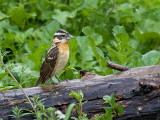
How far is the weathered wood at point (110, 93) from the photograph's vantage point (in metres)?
4.79

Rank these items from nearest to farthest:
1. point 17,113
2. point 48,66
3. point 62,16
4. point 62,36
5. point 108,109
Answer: point 17,113 < point 108,109 < point 48,66 < point 62,36 < point 62,16

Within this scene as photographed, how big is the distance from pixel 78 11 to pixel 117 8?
0.98 metres

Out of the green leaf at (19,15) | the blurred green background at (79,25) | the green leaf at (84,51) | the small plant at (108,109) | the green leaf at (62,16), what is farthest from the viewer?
the green leaf at (19,15)

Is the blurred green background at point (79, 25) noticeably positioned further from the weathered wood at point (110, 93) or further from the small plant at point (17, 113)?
the small plant at point (17, 113)

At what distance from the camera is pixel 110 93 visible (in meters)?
5.01

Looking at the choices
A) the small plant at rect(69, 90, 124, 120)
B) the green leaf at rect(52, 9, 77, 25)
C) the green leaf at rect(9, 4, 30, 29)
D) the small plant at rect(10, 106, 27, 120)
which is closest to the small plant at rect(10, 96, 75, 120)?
the small plant at rect(10, 106, 27, 120)

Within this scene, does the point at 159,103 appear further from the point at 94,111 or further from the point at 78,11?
the point at 78,11

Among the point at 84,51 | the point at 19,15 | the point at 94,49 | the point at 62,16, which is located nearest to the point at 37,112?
the point at 94,49

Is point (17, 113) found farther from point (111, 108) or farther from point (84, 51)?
point (84, 51)

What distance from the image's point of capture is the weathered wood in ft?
15.7

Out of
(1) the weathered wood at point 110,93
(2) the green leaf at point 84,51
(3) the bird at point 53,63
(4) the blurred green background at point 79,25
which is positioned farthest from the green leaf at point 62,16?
(1) the weathered wood at point 110,93

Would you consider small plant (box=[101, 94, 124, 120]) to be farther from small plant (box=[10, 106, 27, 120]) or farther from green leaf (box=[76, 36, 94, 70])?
green leaf (box=[76, 36, 94, 70])

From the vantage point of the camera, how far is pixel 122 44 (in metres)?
7.04

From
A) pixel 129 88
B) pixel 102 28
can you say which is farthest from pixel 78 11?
pixel 129 88
